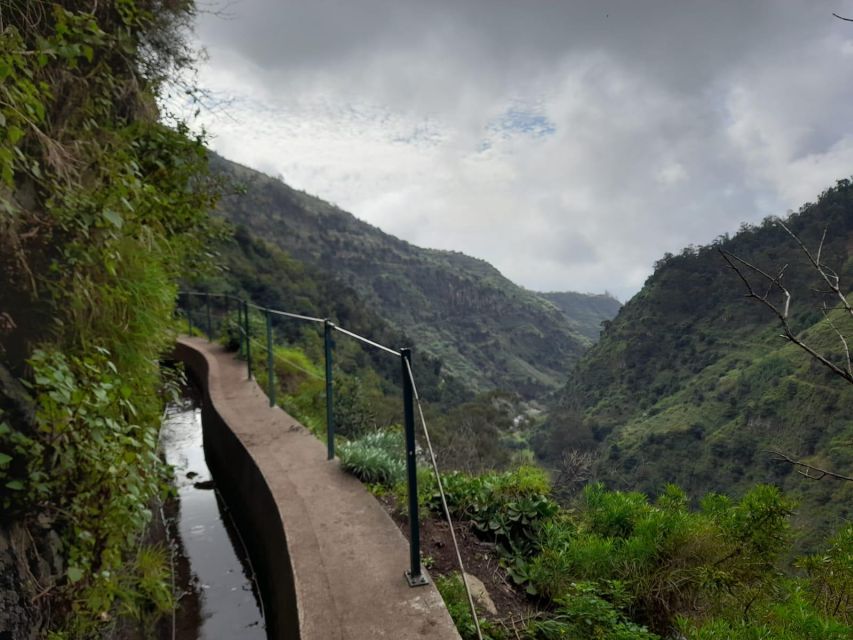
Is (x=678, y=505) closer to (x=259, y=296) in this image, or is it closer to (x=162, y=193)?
(x=162, y=193)

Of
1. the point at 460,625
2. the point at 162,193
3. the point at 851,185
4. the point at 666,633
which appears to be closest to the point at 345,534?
the point at 460,625

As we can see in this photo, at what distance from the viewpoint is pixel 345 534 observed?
316 centimetres

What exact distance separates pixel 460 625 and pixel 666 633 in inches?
42.1

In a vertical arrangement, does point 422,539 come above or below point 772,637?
below

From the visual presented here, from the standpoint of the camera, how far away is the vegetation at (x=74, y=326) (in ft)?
7.34

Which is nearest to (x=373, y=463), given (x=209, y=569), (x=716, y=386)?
(x=209, y=569)

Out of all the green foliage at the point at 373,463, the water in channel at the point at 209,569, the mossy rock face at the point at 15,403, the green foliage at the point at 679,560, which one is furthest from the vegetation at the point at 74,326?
the green foliage at the point at 679,560

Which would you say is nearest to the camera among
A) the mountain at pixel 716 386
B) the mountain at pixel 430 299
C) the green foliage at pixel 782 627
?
the green foliage at pixel 782 627

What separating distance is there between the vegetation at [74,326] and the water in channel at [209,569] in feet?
1.19

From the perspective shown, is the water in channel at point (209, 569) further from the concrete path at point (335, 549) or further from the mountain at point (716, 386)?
the mountain at point (716, 386)

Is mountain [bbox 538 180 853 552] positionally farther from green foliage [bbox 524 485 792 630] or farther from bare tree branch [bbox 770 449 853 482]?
bare tree branch [bbox 770 449 853 482]

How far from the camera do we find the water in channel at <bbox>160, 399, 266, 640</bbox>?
11.0 feet

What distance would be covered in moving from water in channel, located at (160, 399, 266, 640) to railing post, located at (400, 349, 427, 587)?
1.25 metres

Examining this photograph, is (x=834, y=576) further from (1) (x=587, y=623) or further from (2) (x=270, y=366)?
(2) (x=270, y=366)
